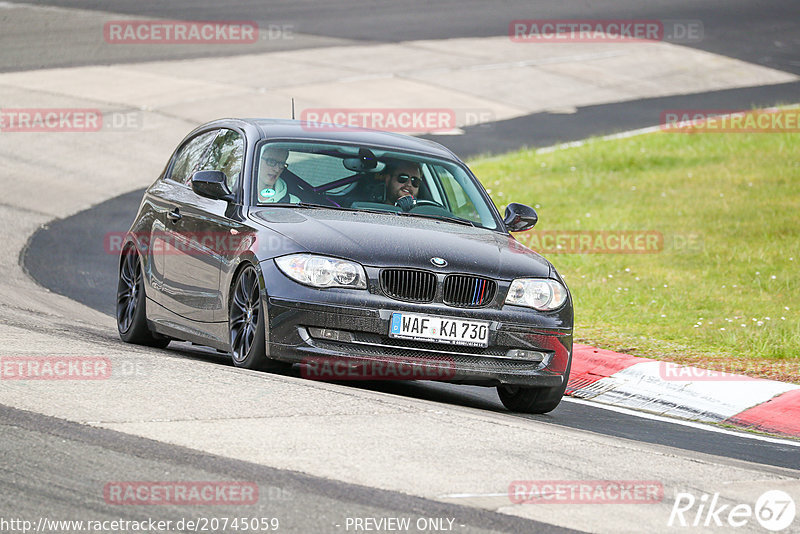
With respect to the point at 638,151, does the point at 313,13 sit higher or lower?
higher

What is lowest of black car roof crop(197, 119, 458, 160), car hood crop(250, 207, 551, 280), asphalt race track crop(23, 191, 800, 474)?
asphalt race track crop(23, 191, 800, 474)

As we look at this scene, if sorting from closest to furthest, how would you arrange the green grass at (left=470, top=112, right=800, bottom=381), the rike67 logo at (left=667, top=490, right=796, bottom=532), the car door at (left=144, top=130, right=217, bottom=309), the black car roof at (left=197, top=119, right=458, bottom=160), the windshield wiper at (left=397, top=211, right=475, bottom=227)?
the rike67 logo at (left=667, top=490, right=796, bottom=532)
the windshield wiper at (left=397, top=211, right=475, bottom=227)
the black car roof at (left=197, top=119, right=458, bottom=160)
the car door at (left=144, top=130, right=217, bottom=309)
the green grass at (left=470, top=112, right=800, bottom=381)

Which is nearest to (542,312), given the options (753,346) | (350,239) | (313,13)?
(350,239)

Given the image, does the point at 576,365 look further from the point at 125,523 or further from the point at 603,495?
the point at 125,523

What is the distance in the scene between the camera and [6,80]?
25453mm

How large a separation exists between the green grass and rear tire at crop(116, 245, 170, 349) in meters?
3.72

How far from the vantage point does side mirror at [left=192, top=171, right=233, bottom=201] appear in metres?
8.77

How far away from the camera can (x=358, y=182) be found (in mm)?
9117

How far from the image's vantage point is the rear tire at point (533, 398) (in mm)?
8586

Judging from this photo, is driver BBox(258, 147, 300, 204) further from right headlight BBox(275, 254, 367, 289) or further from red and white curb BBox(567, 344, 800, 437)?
red and white curb BBox(567, 344, 800, 437)

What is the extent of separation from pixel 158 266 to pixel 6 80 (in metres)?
17.0

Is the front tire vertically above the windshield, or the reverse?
the windshield

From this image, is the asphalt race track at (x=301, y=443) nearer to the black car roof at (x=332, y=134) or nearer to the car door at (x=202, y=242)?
the car door at (x=202, y=242)

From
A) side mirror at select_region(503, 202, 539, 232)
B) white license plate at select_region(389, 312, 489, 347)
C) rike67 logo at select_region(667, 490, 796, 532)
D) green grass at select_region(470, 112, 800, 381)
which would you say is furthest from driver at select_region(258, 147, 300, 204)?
rike67 logo at select_region(667, 490, 796, 532)
